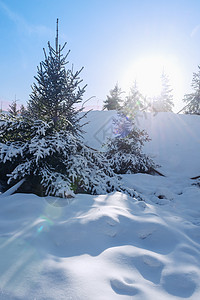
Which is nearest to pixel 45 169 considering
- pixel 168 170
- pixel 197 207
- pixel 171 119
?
pixel 197 207

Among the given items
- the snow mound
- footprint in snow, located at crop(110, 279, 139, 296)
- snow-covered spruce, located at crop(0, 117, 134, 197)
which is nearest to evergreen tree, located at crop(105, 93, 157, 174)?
snow-covered spruce, located at crop(0, 117, 134, 197)

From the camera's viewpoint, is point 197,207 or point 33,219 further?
point 197,207

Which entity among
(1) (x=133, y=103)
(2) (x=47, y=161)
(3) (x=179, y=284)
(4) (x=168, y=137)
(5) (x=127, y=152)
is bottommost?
(3) (x=179, y=284)

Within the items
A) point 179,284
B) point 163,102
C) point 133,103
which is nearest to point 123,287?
A: point 179,284

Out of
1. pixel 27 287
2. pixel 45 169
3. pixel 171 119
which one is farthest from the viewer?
pixel 171 119

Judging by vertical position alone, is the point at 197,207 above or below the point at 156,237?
below

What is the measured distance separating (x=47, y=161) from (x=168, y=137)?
1314 cm

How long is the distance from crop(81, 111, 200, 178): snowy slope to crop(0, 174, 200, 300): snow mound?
783 cm

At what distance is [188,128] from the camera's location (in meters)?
16.6

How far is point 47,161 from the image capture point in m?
4.26

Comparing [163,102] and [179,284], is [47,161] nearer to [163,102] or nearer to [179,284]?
[179,284]

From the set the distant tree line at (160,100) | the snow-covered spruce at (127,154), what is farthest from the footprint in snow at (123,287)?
the distant tree line at (160,100)

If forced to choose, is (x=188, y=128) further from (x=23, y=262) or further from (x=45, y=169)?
(x=23, y=262)

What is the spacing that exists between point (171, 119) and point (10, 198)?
18.2 meters
